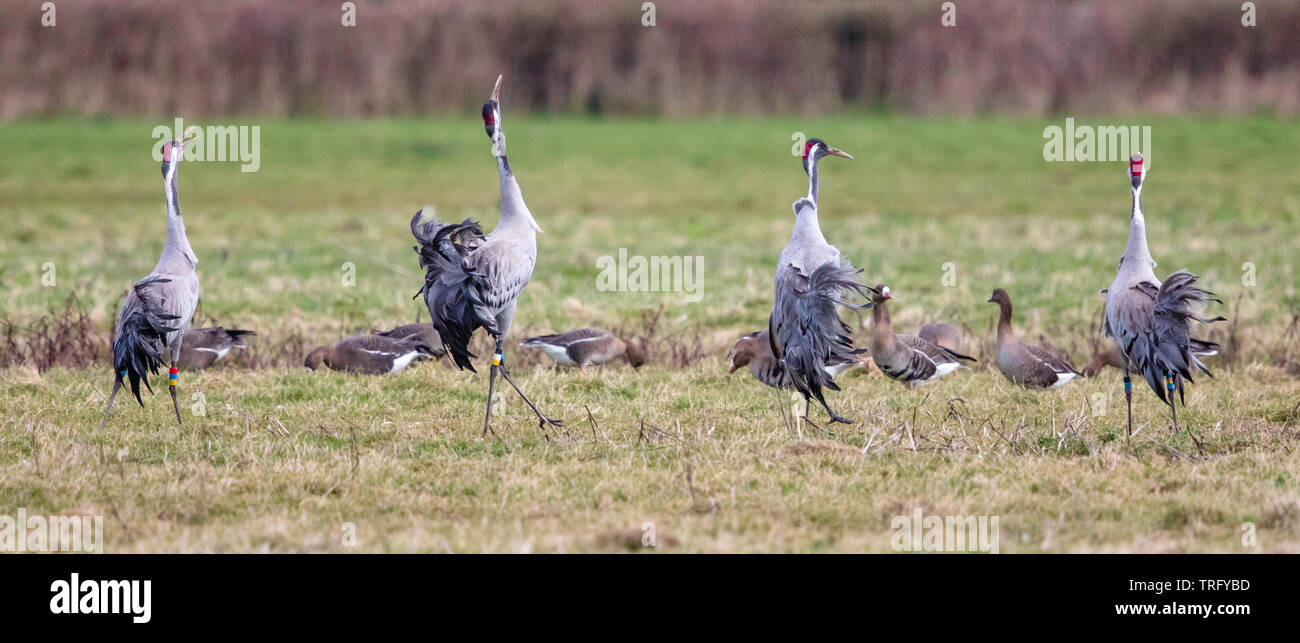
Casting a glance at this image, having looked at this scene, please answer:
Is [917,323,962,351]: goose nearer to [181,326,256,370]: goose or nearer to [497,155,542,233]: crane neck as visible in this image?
[497,155,542,233]: crane neck

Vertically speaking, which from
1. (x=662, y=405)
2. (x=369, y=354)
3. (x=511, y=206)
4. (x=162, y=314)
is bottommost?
(x=662, y=405)

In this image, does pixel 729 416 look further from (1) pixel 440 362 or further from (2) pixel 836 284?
(1) pixel 440 362

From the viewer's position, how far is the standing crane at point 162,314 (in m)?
8.69

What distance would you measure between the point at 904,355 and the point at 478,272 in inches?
131

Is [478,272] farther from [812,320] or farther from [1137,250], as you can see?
[1137,250]

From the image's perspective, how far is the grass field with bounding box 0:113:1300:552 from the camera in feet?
21.9

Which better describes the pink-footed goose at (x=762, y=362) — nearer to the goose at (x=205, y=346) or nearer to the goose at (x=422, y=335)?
the goose at (x=422, y=335)

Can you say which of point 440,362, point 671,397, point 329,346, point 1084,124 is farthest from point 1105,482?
point 1084,124

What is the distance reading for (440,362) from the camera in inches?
440

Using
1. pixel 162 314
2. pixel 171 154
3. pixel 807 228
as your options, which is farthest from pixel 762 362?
pixel 171 154

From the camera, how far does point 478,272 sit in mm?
8875

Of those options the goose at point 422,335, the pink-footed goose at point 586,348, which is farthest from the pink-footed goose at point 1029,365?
the goose at point 422,335

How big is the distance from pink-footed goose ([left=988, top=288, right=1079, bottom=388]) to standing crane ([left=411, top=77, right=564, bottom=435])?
3545 mm

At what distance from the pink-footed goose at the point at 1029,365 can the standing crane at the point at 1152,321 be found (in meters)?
0.80
